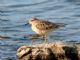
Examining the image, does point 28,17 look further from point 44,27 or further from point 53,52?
point 53,52

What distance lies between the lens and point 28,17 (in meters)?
14.7

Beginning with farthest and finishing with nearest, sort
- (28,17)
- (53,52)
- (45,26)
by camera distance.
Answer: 1. (28,17)
2. (45,26)
3. (53,52)

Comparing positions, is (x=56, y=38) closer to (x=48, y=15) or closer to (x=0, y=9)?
(x=48, y=15)

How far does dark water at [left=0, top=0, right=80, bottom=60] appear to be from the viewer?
11.3 m

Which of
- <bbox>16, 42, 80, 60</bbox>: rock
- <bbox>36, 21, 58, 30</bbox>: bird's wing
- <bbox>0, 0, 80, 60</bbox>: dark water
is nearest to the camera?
<bbox>16, 42, 80, 60</bbox>: rock

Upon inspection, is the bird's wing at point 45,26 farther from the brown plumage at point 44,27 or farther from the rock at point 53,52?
the rock at point 53,52

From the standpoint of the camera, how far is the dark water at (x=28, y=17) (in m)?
11.3

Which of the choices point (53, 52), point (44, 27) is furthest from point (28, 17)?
point (53, 52)

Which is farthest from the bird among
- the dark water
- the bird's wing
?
the dark water

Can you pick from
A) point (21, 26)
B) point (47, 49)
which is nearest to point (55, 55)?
point (47, 49)

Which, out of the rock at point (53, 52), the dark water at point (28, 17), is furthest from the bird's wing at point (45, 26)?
the rock at point (53, 52)

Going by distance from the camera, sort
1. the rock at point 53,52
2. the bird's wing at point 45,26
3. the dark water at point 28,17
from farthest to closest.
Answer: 1. the dark water at point 28,17
2. the bird's wing at point 45,26
3. the rock at point 53,52

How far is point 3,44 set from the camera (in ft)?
36.2

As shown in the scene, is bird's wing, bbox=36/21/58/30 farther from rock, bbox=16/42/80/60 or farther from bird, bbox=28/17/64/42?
rock, bbox=16/42/80/60
